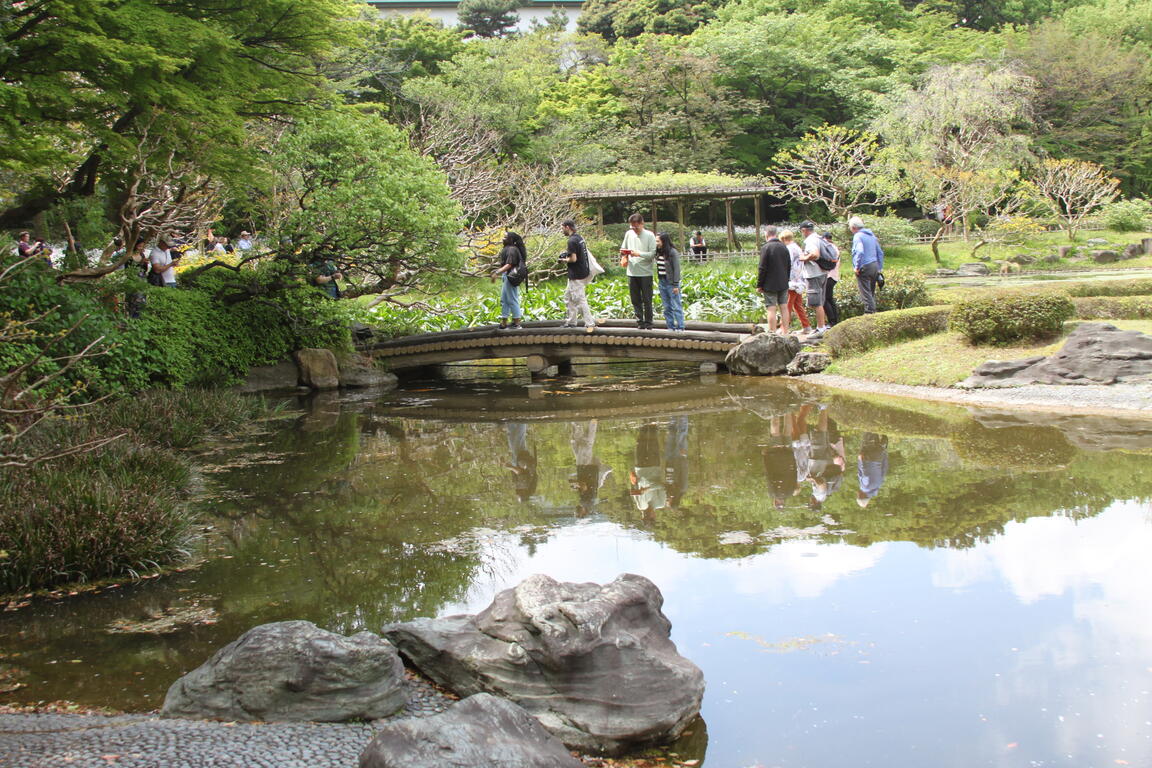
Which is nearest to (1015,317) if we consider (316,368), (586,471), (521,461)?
(586,471)

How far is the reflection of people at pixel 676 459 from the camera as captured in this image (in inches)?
299

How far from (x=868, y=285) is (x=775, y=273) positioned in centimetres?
160

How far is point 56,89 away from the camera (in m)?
10.6

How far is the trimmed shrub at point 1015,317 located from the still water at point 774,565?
1.98m

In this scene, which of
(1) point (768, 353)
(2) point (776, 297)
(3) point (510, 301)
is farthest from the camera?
(3) point (510, 301)

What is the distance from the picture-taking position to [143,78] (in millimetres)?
11312

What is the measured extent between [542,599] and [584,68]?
37.4 m

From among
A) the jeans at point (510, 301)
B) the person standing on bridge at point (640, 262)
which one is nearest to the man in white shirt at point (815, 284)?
the person standing on bridge at point (640, 262)

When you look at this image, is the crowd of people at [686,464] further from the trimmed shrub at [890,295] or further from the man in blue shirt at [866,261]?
the trimmed shrub at [890,295]

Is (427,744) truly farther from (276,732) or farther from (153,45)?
(153,45)

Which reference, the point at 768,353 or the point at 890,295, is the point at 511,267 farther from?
the point at 890,295

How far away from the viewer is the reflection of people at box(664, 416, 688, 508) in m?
7.59

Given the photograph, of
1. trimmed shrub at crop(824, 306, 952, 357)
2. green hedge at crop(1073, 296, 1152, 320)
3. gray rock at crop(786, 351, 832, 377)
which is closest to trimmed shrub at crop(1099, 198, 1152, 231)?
green hedge at crop(1073, 296, 1152, 320)

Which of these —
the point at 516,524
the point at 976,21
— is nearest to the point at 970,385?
the point at 516,524
